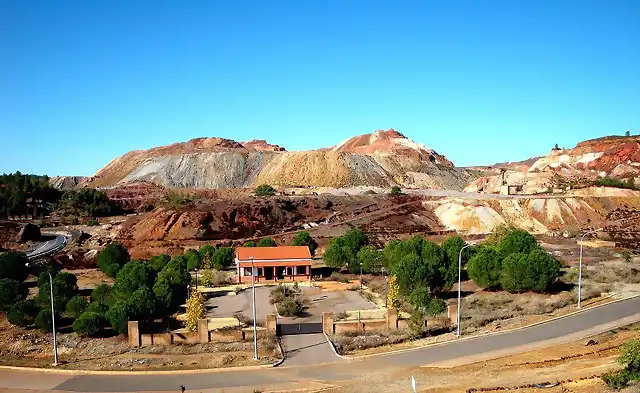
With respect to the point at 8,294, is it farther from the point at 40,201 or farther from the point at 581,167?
the point at 581,167

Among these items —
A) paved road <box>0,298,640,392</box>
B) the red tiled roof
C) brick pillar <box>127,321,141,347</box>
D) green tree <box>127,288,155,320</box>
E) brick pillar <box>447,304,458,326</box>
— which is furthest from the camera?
the red tiled roof

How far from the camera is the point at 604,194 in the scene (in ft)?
272

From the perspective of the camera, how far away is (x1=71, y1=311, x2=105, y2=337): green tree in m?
29.8

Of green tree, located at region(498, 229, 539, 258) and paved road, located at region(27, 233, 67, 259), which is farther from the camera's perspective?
paved road, located at region(27, 233, 67, 259)

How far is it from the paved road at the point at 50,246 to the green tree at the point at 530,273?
160ft

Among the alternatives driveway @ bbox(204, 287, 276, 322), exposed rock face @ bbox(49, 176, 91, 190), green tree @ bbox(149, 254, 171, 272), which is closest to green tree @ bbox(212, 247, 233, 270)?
green tree @ bbox(149, 254, 171, 272)

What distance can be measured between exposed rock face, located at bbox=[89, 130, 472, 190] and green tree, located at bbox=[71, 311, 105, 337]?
305ft

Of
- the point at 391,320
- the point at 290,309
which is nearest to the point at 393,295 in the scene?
the point at 391,320

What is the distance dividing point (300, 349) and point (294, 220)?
55885 millimetres

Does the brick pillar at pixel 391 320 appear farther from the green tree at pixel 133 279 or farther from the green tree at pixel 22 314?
the green tree at pixel 22 314

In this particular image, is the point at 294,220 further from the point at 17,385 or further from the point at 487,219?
the point at 17,385

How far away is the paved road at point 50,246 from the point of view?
5962 cm

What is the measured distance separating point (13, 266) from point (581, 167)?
107 metres

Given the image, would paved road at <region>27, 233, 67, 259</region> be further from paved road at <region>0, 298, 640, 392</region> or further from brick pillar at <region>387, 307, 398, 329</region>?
brick pillar at <region>387, 307, 398, 329</region>
